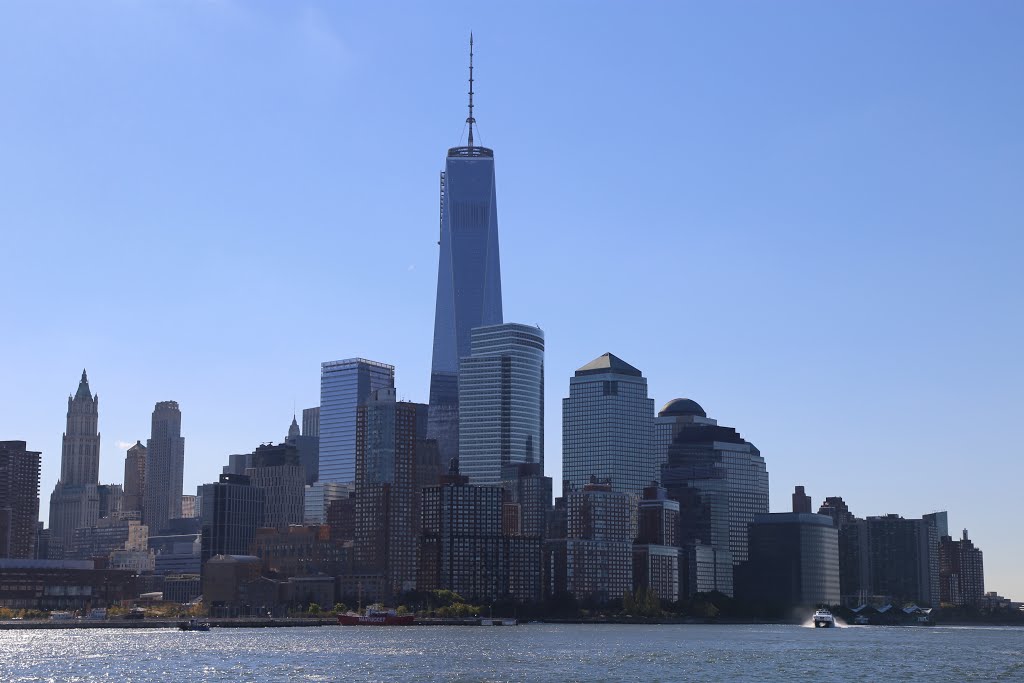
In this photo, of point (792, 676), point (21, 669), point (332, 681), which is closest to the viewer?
point (332, 681)

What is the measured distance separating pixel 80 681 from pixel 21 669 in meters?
25.9

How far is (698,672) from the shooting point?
625ft

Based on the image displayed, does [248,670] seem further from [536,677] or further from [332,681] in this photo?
[536,677]

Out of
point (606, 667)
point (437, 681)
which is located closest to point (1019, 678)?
point (606, 667)

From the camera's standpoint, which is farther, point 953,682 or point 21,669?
point 21,669

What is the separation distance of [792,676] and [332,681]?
54329 millimetres

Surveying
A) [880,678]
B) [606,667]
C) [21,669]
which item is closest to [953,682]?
[880,678]

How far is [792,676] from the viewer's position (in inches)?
7244

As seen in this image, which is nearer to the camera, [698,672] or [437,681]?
[437,681]

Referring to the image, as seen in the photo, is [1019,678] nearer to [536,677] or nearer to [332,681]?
[536,677]

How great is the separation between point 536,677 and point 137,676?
47.0 m

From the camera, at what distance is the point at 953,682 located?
580 feet

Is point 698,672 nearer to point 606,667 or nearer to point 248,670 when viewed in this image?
point 606,667

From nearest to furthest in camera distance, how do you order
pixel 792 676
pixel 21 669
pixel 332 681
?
pixel 332 681, pixel 792 676, pixel 21 669
